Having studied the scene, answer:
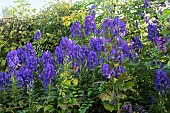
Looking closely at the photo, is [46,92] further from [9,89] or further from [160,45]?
[160,45]

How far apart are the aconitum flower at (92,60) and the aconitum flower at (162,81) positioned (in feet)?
2.19

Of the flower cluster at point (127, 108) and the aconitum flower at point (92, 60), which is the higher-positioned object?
Result: the aconitum flower at point (92, 60)

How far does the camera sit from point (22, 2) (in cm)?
750

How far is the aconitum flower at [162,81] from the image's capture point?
3.56 metres

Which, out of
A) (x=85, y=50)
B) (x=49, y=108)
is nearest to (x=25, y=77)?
(x=49, y=108)

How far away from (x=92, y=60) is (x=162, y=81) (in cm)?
75

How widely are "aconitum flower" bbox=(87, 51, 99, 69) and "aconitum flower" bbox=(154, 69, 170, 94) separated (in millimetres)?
667

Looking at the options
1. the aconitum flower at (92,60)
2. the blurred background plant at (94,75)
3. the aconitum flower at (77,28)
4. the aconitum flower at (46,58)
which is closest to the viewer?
the blurred background plant at (94,75)

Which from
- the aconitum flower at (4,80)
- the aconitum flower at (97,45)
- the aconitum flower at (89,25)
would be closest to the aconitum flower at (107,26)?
the aconitum flower at (97,45)

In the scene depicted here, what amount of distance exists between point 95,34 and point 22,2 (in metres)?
3.31

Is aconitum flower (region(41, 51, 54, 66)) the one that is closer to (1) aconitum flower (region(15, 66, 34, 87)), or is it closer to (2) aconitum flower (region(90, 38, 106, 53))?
(1) aconitum flower (region(15, 66, 34, 87))

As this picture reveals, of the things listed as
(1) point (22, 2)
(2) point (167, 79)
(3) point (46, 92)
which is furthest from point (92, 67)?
(1) point (22, 2)

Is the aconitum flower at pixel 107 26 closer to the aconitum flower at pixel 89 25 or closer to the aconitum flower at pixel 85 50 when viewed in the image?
the aconitum flower at pixel 85 50

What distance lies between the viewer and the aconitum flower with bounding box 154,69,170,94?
3557mm
